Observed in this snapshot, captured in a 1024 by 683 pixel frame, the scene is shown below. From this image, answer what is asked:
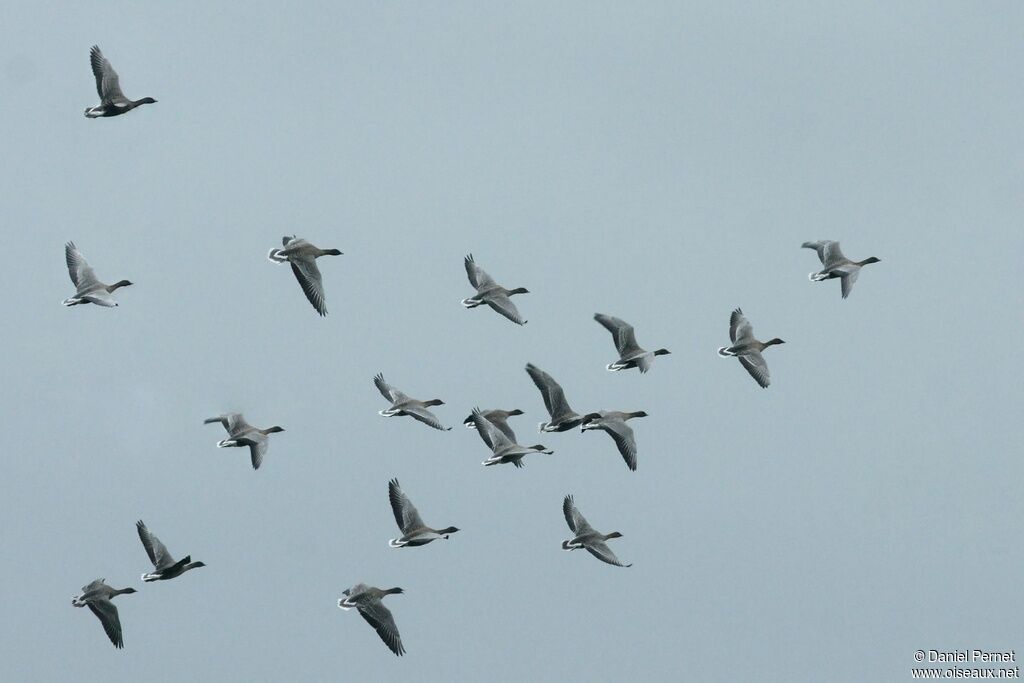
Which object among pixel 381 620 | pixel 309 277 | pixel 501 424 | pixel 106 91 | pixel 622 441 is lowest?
pixel 381 620

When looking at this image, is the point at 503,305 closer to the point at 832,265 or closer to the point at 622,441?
the point at 622,441

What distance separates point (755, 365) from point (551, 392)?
5227 millimetres

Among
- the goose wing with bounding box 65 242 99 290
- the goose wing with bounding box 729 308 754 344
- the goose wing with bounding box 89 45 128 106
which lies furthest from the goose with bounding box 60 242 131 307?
the goose wing with bounding box 729 308 754 344

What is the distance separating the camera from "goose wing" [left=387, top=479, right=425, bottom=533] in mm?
48406

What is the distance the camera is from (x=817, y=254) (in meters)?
54.8

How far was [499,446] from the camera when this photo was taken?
50.7 meters

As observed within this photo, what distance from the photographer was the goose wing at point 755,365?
51.9 meters

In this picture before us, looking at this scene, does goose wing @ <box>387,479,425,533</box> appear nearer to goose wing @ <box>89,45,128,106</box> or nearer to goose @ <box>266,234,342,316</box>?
goose @ <box>266,234,342,316</box>

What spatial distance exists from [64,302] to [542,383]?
11808 mm

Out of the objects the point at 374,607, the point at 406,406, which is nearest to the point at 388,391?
the point at 406,406

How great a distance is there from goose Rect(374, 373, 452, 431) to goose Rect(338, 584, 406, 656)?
15.3 feet

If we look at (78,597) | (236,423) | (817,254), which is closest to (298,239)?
(236,423)

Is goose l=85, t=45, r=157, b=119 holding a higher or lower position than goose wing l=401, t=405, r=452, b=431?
higher

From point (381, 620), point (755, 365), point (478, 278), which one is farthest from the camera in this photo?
point (478, 278)
